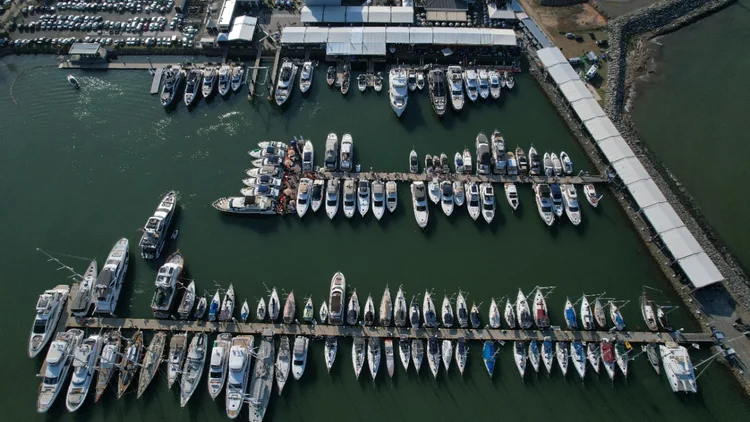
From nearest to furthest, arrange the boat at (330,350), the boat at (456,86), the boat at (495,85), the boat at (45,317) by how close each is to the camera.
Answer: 1. the boat at (330,350)
2. the boat at (45,317)
3. the boat at (456,86)
4. the boat at (495,85)

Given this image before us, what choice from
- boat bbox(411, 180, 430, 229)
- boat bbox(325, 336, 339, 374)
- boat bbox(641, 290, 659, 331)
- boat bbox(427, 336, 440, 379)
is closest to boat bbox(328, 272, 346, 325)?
boat bbox(325, 336, 339, 374)

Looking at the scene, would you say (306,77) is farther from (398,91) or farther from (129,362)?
(129,362)

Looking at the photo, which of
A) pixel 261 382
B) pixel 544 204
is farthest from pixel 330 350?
pixel 544 204

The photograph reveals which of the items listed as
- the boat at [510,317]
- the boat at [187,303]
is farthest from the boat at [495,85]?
the boat at [187,303]

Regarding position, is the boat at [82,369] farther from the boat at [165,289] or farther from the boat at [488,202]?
the boat at [488,202]

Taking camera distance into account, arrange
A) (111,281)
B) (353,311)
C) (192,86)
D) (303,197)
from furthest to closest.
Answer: (192,86) < (303,197) < (111,281) < (353,311)

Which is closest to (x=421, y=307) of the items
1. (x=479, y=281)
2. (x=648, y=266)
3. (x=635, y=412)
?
(x=479, y=281)
